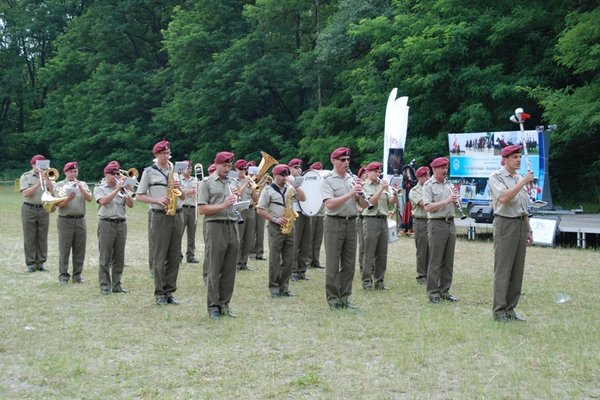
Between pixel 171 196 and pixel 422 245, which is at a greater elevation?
pixel 171 196

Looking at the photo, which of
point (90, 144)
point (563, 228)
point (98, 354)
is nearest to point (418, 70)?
point (563, 228)

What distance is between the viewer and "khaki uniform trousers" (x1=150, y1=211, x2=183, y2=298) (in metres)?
9.94

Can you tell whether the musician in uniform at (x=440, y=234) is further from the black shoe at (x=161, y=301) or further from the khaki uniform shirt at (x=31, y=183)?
the khaki uniform shirt at (x=31, y=183)

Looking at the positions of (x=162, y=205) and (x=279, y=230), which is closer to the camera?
(x=162, y=205)

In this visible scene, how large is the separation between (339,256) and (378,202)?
2.07 meters

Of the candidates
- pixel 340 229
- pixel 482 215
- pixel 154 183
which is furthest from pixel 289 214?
pixel 482 215

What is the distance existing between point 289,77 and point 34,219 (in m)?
28.3

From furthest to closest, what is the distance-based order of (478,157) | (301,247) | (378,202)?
(478,157), (301,247), (378,202)

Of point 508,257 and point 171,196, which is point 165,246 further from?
point 508,257

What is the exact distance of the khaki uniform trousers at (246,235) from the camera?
46.3ft

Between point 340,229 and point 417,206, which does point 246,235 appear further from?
point 340,229

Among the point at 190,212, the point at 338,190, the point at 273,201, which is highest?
the point at 338,190

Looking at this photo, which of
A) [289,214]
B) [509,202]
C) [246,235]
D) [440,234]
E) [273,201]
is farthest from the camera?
[246,235]

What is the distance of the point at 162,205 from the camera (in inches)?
389
